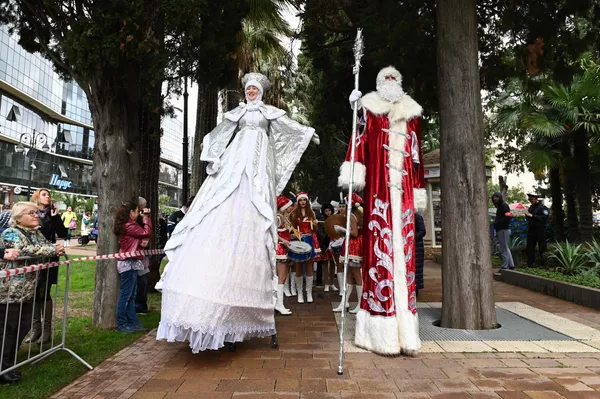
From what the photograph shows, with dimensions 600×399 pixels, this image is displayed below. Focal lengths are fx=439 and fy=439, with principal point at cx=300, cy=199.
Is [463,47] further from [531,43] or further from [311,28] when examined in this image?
[311,28]

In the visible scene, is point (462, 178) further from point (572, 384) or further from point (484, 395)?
point (484, 395)

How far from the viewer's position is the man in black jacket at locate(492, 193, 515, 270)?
32.0 feet

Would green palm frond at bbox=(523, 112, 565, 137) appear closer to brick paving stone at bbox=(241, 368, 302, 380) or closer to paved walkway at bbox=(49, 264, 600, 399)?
paved walkway at bbox=(49, 264, 600, 399)

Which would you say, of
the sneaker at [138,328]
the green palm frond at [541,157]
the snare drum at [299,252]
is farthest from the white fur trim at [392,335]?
the green palm frond at [541,157]

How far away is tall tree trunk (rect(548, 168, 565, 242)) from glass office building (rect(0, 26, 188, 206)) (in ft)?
71.9

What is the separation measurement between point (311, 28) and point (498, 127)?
7.68 meters

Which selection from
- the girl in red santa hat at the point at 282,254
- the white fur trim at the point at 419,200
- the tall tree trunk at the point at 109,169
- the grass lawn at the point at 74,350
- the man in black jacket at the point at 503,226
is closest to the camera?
the grass lawn at the point at 74,350

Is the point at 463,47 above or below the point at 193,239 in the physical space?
above

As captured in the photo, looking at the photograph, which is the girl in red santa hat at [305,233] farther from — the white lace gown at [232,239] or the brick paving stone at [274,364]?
the brick paving stone at [274,364]

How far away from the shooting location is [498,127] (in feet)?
43.3

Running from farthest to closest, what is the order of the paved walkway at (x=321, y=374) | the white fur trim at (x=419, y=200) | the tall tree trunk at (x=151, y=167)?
the tall tree trunk at (x=151, y=167)
the white fur trim at (x=419, y=200)
the paved walkway at (x=321, y=374)

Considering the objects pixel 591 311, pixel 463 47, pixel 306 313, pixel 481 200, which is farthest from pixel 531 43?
pixel 306 313

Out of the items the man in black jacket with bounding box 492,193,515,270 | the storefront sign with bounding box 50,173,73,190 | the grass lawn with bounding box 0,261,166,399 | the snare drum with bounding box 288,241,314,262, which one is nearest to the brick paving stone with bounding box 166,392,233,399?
the grass lawn with bounding box 0,261,166,399

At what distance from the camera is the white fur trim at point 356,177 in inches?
176
